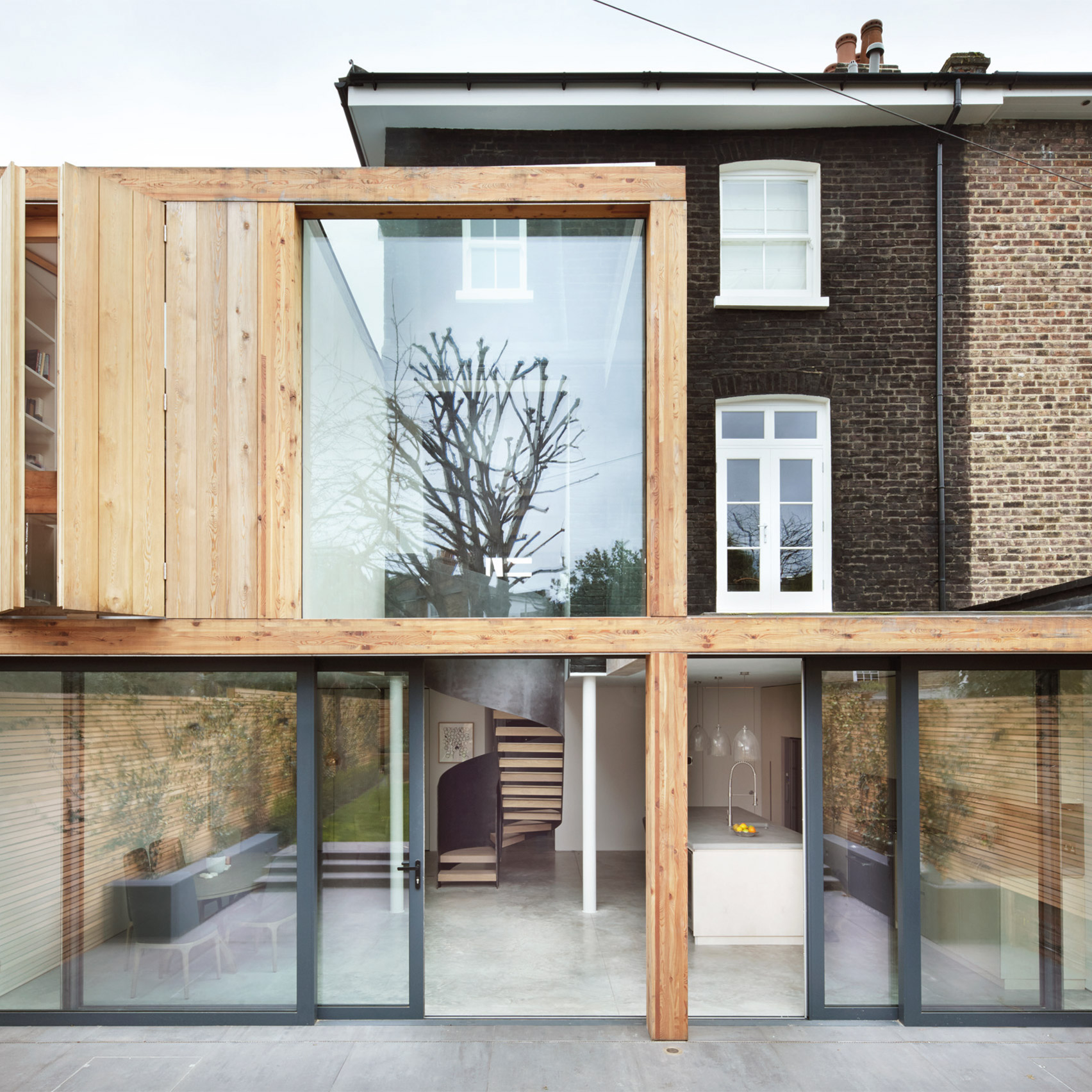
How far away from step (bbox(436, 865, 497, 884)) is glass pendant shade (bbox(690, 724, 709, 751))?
9.23ft

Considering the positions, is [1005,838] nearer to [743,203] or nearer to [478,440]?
[478,440]

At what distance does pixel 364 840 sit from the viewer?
5121 millimetres

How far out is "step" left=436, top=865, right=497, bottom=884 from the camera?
28.7ft

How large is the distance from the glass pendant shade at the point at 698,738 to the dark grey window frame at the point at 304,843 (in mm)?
5478

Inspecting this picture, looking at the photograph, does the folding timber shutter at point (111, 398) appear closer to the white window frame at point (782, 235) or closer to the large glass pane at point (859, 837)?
the large glass pane at point (859, 837)

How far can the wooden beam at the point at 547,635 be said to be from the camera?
15.9 feet

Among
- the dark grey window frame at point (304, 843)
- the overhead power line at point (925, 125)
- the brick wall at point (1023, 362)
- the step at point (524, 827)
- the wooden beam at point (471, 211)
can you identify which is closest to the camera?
the dark grey window frame at point (304, 843)

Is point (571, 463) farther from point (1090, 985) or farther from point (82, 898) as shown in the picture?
point (1090, 985)

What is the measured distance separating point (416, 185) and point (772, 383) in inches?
163

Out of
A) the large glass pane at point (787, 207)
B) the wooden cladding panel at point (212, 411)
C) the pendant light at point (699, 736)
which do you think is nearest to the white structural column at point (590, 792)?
the pendant light at point (699, 736)

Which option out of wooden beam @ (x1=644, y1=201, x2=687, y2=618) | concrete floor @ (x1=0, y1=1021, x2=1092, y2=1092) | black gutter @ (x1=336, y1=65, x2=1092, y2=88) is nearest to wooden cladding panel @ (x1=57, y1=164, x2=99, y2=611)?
concrete floor @ (x1=0, y1=1021, x2=1092, y2=1092)

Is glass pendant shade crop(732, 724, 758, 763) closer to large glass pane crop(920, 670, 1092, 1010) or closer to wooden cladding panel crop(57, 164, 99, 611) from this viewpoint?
large glass pane crop(920, 670, 1092, 1010)

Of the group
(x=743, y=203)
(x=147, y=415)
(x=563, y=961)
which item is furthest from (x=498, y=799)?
(x=743, y=203)

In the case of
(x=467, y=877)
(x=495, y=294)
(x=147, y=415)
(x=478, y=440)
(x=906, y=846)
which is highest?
(x=495, y=294)
